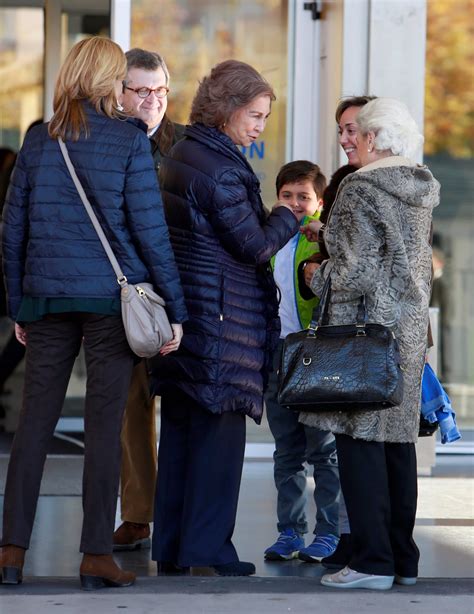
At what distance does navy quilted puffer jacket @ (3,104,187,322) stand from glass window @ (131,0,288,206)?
10.9 feet

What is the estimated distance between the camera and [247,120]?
4.98 metres

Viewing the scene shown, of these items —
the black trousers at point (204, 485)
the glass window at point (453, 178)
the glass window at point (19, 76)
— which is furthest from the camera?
the glass window at point (19, 76)

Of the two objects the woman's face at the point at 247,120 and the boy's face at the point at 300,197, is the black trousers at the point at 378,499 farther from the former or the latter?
the woman's face at the point at 247,120

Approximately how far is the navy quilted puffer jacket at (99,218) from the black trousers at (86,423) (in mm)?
178

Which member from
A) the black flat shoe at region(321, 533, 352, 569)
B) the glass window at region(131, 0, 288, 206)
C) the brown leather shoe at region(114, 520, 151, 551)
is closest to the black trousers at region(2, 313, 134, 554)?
the brown leather shoe at region(114, 520, 151, 551)

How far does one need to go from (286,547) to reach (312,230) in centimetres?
136

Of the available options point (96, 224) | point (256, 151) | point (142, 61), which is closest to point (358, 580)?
point (96, 224)

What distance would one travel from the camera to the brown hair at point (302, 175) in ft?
17.9

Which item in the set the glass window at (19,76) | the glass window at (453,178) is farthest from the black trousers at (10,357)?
the glass window at (453,178)

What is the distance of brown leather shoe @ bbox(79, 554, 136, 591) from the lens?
4.77 meters

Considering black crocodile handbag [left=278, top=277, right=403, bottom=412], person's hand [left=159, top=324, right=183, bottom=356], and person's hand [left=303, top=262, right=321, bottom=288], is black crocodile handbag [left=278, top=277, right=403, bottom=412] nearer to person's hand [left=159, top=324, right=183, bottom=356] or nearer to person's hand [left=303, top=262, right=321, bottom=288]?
person's hand [left=159, top=324, right=183, bottom=356]

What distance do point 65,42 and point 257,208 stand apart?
5.18 m

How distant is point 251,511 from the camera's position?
6.53m
